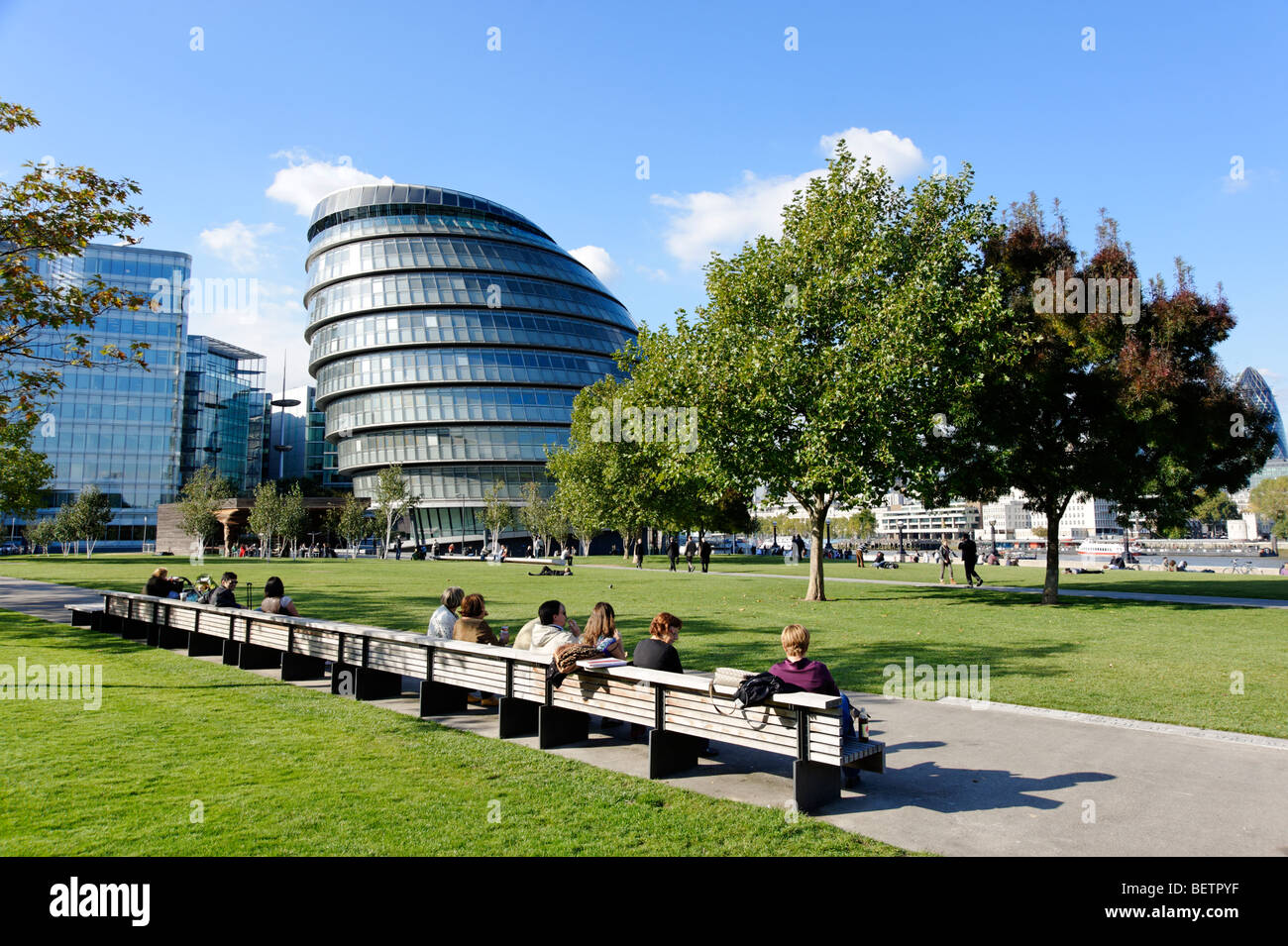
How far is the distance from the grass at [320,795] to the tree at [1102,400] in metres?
17.9

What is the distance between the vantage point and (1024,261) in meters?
22.6

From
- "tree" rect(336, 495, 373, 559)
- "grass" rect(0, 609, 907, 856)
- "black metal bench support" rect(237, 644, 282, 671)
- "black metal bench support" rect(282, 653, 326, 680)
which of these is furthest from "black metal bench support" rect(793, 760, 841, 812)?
"tree" rect(336, 495, 373, 559)

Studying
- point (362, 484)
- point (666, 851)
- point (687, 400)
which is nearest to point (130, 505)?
point (362, 484)

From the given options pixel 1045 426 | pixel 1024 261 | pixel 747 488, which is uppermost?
pixel 1024 261

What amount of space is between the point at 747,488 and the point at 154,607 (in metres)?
15.2

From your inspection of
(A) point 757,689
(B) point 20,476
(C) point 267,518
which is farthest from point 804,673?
(C) point 267,518

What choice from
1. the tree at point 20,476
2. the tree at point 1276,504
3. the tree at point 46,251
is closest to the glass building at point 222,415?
the tree at point 20,476

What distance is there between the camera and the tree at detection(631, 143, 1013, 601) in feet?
70.5

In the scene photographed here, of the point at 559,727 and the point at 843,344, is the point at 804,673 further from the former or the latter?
the point at 843,344

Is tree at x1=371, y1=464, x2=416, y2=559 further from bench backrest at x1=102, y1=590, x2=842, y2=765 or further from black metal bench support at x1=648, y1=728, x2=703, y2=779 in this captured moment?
black metal bench support at x1=648, y1=728, x2=703, y2=779
